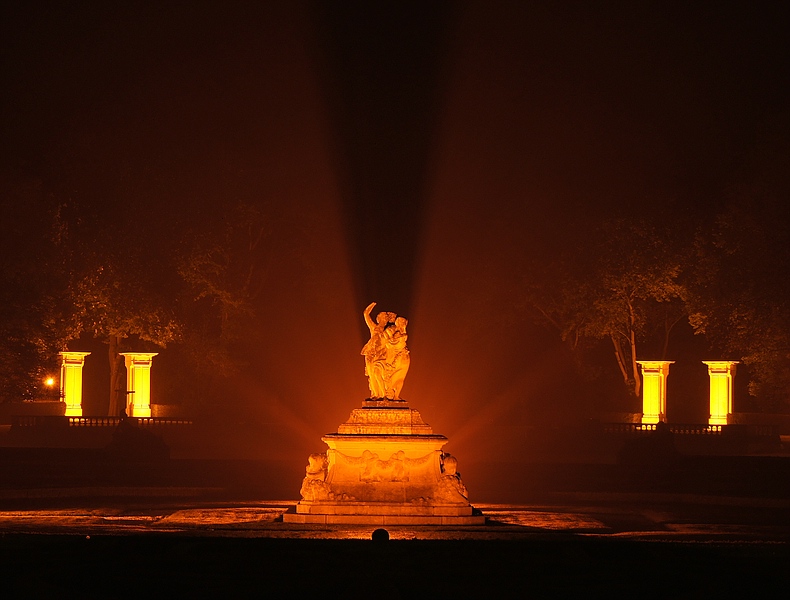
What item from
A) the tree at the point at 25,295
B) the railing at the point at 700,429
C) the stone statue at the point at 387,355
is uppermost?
the tree at the point at 25,295

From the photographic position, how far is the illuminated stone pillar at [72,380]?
5431 cm

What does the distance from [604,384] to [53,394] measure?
2505 cm

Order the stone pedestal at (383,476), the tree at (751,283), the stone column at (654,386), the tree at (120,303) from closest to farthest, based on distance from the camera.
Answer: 1. the stone pedestal at (383,476)
2. the tree at (751,283)
3. the tree at (120,303)
4. the stone column at (654,386)

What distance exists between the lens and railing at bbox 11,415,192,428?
47.0 metres

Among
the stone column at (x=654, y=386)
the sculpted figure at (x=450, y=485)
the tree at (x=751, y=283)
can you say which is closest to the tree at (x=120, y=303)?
the stone column at (x=654, y=386)

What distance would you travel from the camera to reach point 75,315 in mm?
44625

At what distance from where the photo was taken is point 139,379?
175ft

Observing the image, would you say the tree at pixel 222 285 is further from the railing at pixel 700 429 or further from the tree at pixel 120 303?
the railing at pixel 700 429

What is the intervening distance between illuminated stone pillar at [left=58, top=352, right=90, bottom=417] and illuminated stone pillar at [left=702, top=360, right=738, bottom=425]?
2667 centimetres

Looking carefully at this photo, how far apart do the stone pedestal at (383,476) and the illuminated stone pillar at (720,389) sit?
32.6m

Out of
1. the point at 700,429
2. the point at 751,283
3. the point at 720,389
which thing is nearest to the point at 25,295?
the point at 751,283

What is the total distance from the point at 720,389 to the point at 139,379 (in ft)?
80.4

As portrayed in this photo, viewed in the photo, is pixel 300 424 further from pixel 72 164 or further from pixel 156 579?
pixel 156 579

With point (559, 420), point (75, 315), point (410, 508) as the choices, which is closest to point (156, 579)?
point (410, 508)
